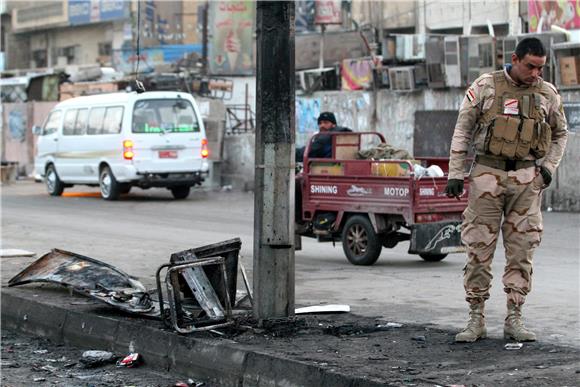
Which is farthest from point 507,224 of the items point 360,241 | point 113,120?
point 113,120

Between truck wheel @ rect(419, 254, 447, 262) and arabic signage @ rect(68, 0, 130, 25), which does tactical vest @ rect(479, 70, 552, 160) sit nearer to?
truck wheel @ rect(419, 254, 447, 262)

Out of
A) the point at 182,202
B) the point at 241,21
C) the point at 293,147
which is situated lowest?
the point at 182,202

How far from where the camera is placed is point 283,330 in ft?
23.9

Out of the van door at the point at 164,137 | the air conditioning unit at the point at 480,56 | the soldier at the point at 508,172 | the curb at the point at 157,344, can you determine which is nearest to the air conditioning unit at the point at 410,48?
the air conditioning unit at the point at 480,56

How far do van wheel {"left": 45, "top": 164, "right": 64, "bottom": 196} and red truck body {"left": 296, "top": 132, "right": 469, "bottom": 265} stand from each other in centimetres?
1276

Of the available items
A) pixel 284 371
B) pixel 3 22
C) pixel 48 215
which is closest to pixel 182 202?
pixel 48 215

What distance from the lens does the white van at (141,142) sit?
22250 mm

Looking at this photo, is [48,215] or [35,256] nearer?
[35,256]

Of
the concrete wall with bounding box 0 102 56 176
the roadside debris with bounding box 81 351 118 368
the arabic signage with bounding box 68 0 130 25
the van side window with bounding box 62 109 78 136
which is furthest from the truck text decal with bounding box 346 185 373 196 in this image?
the arabic signage with bounding box 68 0 130 25

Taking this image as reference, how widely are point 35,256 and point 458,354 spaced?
7.23 meters

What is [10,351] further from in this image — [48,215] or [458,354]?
[48,215]

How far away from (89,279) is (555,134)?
4.12m

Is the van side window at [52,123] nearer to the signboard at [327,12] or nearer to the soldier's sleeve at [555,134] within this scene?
the signboard at [327,12]

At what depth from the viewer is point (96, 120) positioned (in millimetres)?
23141
